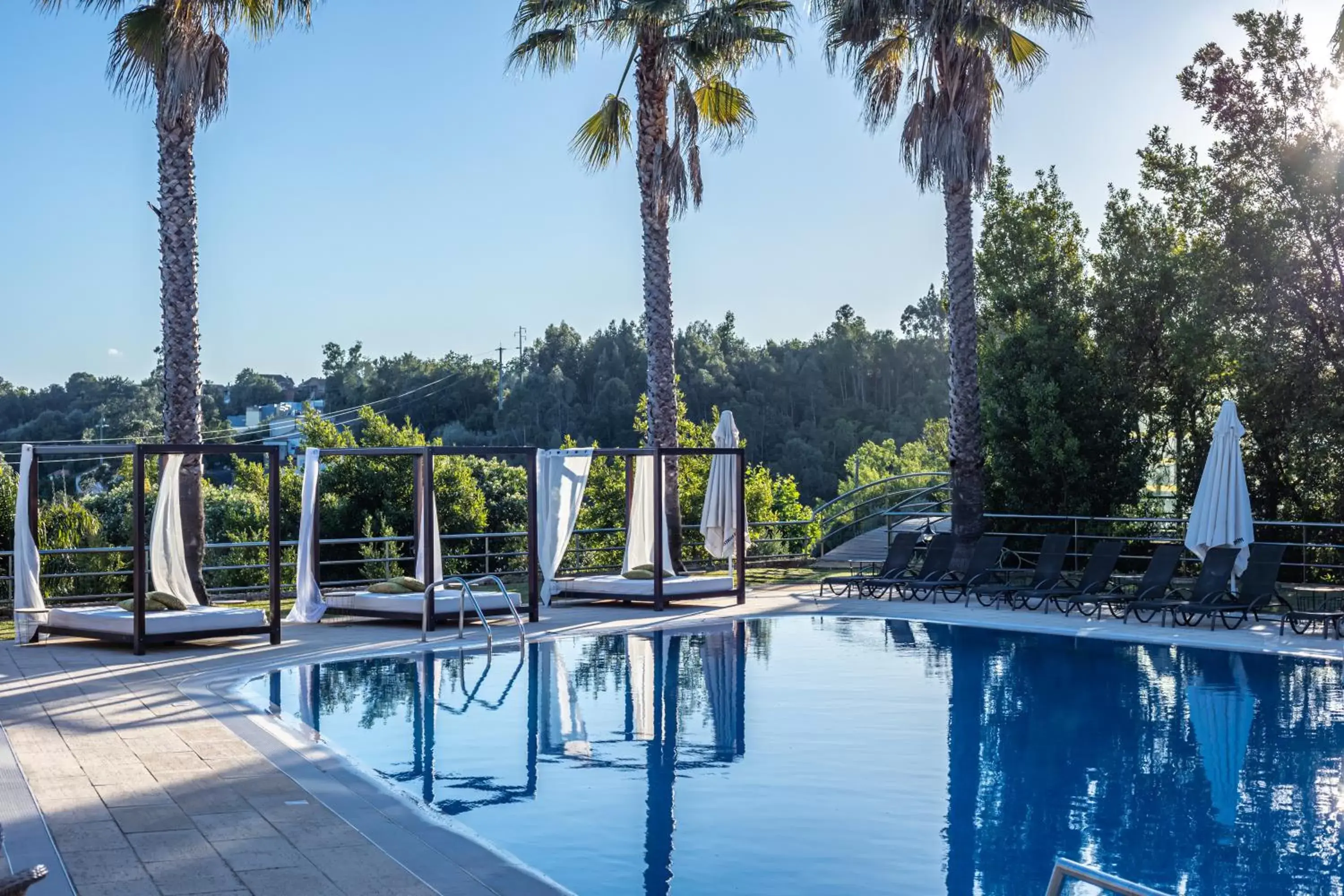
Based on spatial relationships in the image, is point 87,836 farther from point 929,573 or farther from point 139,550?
point 929,573

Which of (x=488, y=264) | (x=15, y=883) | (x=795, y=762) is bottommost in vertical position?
(x=795, y=762)

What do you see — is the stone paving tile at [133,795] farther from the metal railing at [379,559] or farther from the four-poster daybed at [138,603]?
the metal railing at [379,559]

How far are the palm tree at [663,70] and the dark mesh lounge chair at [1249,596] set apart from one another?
6622 millimetres

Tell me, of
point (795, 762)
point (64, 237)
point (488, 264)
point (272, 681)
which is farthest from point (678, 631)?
point (488, 264)

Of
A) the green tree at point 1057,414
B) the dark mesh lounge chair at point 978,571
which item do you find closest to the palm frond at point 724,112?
the green tree at point 1057,414

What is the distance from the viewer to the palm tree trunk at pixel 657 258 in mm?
17016

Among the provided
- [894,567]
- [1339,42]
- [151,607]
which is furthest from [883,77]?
[151,607]

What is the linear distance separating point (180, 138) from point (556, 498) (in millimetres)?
5673

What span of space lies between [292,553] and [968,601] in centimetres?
961

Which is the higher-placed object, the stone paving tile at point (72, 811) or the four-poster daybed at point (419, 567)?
the four-poster daybed at point (419, 567)

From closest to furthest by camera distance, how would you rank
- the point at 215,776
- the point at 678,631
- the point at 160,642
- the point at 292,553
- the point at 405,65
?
1. the point at 215,776
2. the point at 160,642
3. the point at 678,631
4. the point at 292,553
5. the point at 405,65

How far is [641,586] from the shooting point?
15.6 m

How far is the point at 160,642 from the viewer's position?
1226 cm

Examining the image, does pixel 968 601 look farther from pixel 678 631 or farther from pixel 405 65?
pixel 405 65
